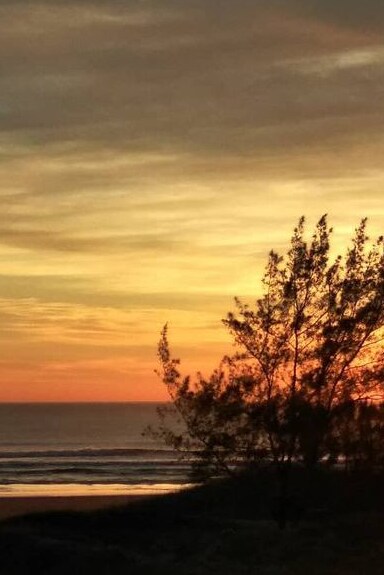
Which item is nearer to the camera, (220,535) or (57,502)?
(220,535)

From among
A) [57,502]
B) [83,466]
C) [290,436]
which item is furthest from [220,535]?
[83,466]

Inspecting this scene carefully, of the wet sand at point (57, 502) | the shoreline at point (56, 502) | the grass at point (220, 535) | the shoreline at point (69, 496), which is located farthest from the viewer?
the shoreline at point (69, 496)

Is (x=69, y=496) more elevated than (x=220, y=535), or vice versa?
(x=69, y=496)

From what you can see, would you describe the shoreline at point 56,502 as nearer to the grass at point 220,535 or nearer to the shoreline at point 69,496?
the shoreline at point 69,496

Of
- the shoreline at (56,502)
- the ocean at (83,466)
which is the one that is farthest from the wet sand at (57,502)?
the ocean at (83,466)

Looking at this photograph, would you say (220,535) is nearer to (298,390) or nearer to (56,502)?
(298,390)

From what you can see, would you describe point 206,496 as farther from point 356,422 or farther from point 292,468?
point 356,422

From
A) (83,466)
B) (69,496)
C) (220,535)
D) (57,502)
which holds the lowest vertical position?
(220,535)

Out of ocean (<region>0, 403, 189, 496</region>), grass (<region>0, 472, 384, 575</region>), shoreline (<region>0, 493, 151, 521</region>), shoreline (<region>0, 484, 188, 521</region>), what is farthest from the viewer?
ocean (<region>0, 403, 189, 496</region>)

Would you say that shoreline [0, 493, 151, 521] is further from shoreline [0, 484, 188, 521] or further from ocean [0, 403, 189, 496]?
ocean [0, 403, 189, 496]

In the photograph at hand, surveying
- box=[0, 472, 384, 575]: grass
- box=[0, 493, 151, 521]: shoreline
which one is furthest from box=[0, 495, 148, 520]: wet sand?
box=[0, 472, 384, 575]: grass

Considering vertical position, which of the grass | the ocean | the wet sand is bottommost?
the grass

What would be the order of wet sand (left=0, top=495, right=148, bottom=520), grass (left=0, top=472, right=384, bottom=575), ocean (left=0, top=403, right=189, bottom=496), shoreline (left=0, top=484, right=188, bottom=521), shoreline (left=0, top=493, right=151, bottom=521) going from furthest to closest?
ocean (left=0, top=403, right=189, bottom=496), shoreline (left=0, top=484, right=188, bottom=521), shoreline (left=0, top=493, right=151, bottom=521), wet sand (left=0, top=495, right=148, bottom=520), grass (left=0, top=472, right=384, bottom=575)

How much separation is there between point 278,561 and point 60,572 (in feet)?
14.8
